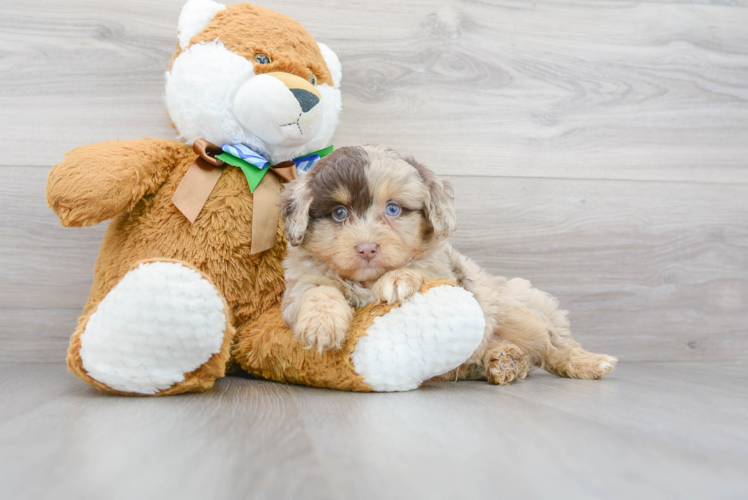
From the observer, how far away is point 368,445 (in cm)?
93

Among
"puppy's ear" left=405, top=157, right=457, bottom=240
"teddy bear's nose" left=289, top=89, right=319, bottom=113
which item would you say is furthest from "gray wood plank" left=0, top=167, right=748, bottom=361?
"teddy bear's nose" left=289, top=89, right=319, bottom=113

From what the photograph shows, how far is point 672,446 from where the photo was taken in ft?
3.21

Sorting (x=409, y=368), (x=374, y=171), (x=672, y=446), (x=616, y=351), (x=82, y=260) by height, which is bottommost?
(x=616, y=351)

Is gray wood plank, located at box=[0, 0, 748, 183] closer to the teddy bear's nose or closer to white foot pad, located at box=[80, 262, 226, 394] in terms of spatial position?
the teddy bear's nose

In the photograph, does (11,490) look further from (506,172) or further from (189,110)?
(506,172)

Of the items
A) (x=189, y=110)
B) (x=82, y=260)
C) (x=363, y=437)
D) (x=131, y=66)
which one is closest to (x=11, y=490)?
(x=363, y=437)

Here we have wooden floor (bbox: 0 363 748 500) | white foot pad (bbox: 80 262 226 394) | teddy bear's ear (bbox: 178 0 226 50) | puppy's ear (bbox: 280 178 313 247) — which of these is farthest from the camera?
teddy bear's ear (bbox: 178 0 226 50)

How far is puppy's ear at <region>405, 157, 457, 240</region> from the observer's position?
57.7 inches

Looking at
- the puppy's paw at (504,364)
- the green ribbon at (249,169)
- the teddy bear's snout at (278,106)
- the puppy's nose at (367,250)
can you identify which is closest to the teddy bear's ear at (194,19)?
the teddy bear's snout at (278,106)

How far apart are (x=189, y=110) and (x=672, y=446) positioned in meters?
1.47

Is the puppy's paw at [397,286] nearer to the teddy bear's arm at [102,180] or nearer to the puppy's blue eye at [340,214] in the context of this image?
the puppy's blue eye at [340,214]

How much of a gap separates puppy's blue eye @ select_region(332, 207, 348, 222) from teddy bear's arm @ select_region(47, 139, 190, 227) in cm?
58

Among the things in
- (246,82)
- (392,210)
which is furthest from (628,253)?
(246,82)

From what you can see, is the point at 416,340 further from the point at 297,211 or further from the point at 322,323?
the point at 297,211
